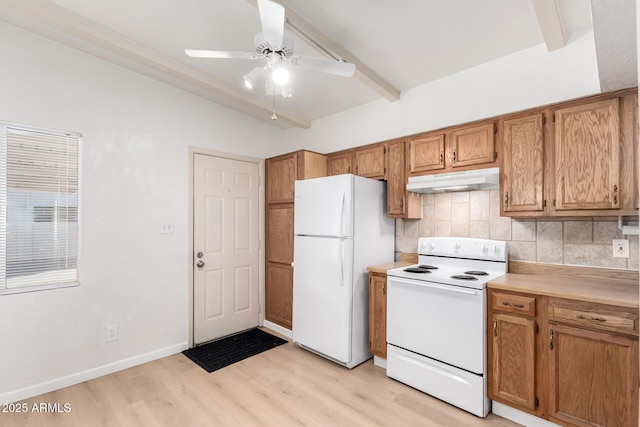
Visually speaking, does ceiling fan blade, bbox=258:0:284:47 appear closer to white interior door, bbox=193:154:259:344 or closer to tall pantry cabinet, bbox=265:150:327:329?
tall pantry cabinet, bbox=265:150:327:329

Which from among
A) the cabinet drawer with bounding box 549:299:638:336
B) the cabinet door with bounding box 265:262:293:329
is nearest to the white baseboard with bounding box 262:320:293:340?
the cabinet door with bounding box 265:262:293:329

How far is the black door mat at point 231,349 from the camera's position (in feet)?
9.30

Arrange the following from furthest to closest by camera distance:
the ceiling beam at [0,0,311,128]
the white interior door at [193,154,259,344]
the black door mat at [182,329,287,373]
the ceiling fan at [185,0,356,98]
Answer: the white interior door at [193,154,259,344], the black door mat at [182,329,287,373], the ceiling beam at [0,0,311,128], the ceiling fan at [185,0,356,98]

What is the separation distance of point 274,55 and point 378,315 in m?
2.22

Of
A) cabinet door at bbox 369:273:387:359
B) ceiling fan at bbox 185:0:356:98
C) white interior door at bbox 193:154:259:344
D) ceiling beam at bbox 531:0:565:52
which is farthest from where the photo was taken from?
white interior door at bbox 193:154:259:344

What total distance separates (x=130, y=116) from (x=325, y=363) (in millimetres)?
2900

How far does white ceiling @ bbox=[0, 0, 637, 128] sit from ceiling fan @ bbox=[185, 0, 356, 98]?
282mm

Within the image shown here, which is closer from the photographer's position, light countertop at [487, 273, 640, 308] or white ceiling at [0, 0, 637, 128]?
light countertop at [487, 273, 640, 308]

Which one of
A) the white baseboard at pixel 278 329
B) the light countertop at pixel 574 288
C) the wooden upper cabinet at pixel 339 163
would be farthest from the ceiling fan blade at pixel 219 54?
the white baseboard at pixel 278 329

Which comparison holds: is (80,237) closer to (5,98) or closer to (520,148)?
(5,98)

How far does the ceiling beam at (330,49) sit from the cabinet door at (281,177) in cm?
121

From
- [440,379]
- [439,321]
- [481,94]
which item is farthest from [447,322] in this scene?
[481,94]

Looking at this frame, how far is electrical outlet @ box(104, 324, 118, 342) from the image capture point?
2600 millimetres

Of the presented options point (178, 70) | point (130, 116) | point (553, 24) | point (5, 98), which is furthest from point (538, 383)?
point (5, 98)
